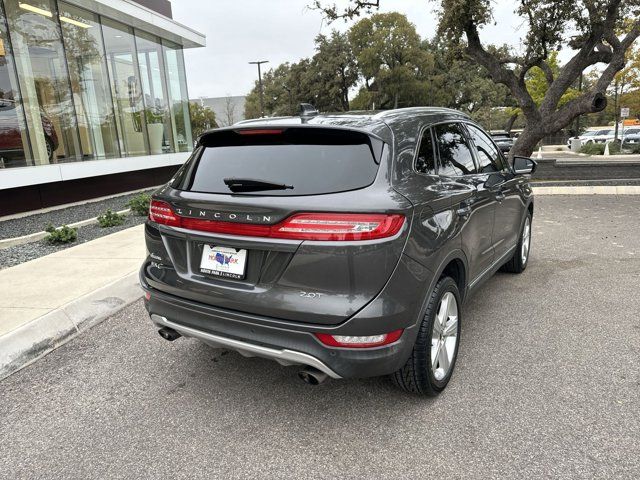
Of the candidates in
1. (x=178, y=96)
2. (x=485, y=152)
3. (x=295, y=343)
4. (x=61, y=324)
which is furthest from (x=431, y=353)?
(x=178, y=96)

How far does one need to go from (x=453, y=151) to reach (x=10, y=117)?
10.4 meters

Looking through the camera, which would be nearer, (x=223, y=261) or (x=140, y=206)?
(x=223, y=261)

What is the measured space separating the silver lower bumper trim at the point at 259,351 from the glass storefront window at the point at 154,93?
13924mm

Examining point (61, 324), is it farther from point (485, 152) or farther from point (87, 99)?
A: point (87, 99)

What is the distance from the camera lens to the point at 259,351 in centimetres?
256

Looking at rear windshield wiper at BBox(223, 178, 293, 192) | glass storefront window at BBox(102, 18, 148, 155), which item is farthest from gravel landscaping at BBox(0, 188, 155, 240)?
rear windshield wiper at BBox(223, 178, 293, 192)

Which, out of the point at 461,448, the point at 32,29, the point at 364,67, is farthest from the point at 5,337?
the point at 364,67

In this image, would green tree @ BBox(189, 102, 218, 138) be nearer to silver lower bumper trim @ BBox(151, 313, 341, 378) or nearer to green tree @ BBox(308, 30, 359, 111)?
green tree @ BBox(308, 30, 359, 111)

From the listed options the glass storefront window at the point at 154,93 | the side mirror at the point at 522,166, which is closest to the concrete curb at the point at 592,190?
the side mirror at the point at 522,166

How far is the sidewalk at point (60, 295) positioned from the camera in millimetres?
3781

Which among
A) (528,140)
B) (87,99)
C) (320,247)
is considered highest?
(87,99)

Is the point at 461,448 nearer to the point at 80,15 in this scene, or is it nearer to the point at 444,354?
the point at 444,354

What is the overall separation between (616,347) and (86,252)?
20.2 ft

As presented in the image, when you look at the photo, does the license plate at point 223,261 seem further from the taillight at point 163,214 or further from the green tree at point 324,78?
the green tree at point 324,78
